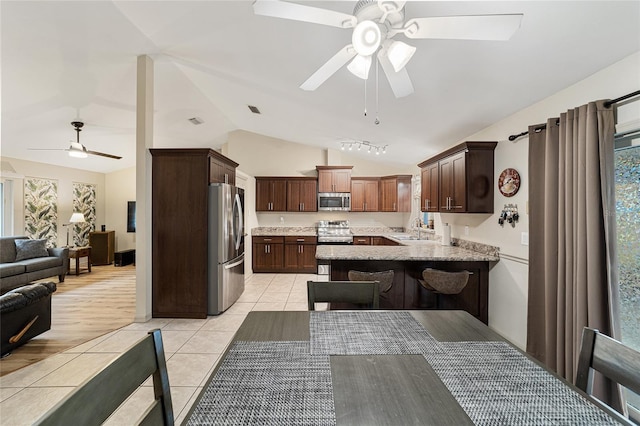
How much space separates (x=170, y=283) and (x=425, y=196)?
377 centimetres

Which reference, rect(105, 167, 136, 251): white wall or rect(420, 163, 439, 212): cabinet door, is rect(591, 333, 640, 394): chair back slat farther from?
rect(105, 167, 136, 251): white wall

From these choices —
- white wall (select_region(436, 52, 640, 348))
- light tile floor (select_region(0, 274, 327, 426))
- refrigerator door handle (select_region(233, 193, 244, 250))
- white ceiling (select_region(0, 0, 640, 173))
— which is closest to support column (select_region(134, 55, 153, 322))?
light tile floor (select_region(0, 274, 327, 426))

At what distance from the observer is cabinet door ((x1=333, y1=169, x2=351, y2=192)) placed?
6.38 meters

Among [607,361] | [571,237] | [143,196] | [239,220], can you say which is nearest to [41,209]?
[143,196]

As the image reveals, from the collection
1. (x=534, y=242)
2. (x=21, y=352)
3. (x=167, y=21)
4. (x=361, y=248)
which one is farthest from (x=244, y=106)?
(x=534, y=242)

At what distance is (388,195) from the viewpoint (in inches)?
252

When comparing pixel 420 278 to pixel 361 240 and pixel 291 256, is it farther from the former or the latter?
pixel 291 256

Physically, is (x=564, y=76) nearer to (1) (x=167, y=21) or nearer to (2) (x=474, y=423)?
(2) (x=474, y=423)

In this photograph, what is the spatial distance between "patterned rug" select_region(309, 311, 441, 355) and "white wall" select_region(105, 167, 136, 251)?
27.3 ft

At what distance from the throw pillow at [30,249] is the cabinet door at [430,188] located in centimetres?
693

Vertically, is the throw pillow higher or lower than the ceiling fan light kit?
lower

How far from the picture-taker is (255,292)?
4.78 metres

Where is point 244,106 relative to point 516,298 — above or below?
above

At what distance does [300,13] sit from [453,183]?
2.80 metres
